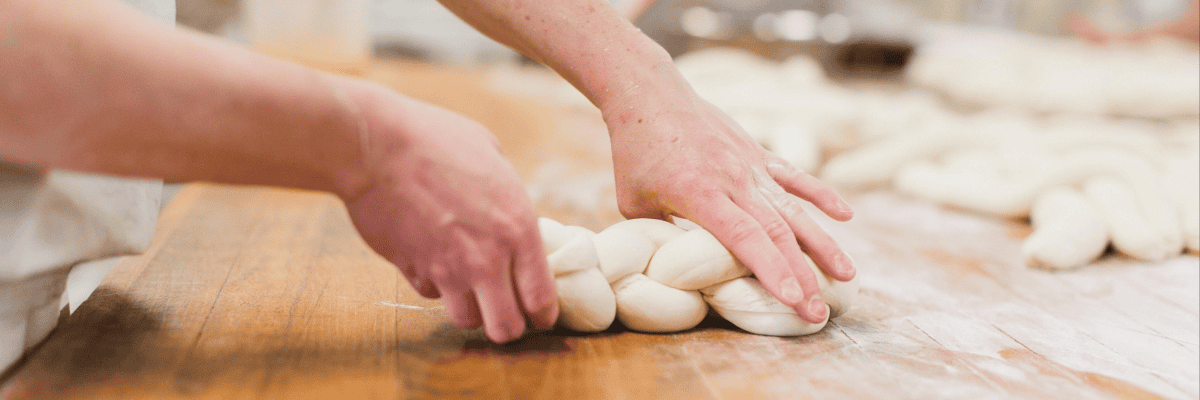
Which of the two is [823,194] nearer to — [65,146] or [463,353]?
[463,353]

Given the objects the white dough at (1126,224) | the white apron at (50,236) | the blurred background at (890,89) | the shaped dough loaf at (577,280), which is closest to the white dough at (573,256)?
the shaped dough loaf at (577,280)

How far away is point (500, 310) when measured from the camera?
2.62ft

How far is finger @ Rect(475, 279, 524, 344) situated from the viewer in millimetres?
781

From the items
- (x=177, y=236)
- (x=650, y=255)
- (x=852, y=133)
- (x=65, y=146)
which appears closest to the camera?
(x=65, y=146)

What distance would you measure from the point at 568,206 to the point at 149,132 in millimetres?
1200

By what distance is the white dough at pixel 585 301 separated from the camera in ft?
3.00

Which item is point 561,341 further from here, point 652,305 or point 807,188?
point 807,188

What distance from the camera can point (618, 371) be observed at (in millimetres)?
859

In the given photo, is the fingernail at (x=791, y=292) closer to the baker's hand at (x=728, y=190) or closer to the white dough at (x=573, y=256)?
the baker's hand at (x=728, y=190)

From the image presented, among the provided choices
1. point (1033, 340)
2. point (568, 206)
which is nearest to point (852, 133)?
point (568, 206)

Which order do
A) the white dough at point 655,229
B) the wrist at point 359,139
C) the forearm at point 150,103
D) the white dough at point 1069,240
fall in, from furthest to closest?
the white dough at point 1069,240 < the white dough at point 655,229 < the wrist at point 359,139 < the forearm at point 150,103

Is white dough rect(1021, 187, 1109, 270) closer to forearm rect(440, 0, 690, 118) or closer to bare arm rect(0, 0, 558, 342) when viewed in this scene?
forearm rect(440, 0, 690, 118)

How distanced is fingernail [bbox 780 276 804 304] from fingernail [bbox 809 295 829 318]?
0.03 m

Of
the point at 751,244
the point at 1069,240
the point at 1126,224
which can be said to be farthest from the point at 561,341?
the point at 1126,224
